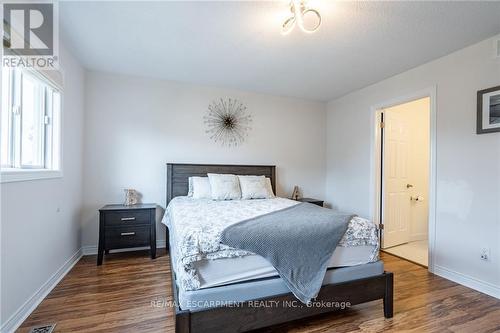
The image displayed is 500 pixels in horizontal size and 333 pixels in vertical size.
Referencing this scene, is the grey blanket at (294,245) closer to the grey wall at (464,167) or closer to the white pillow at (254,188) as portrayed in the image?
the white pillow at (254,188)

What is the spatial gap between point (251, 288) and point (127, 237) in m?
2.07

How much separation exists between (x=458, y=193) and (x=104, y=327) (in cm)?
345

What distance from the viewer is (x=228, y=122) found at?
387 centimetres

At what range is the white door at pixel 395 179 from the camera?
3.57m

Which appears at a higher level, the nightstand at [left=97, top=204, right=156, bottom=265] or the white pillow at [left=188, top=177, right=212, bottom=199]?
the white pillow at [left=188, top=177, right=212, bottom=199]

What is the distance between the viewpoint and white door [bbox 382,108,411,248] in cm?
357

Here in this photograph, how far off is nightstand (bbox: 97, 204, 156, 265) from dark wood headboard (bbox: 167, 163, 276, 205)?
0.46 m

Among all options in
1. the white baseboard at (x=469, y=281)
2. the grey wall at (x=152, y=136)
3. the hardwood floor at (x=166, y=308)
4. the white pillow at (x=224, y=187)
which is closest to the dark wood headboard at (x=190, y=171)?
the grey wall at (x=152, y=136)

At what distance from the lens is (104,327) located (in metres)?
1.73

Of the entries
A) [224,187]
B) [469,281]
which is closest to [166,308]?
[224,187]

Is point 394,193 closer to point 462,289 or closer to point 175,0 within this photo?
point 462,289

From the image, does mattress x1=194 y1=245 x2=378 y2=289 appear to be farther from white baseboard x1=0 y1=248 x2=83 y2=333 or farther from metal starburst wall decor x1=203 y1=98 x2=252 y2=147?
metal starburst wall decor x1=203 y1=98 x2=252 y2=147

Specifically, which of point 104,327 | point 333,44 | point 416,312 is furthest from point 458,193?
point 104,327

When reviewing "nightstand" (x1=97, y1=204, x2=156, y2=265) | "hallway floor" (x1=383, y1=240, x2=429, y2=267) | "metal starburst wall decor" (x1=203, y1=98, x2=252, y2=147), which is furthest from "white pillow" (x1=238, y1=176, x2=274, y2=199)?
"hallway floor" (x1=383, y1=240, x2=429, y2=267)
